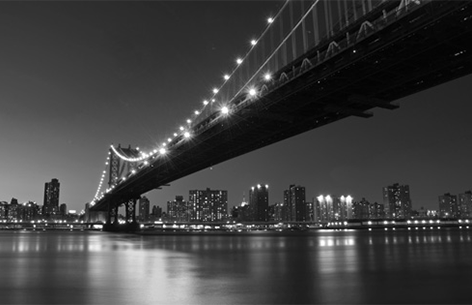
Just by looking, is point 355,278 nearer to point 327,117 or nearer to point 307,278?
point 307,278

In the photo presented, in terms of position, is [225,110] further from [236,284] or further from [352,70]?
[236,284]

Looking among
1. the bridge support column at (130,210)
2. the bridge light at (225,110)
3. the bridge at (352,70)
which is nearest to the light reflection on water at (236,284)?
the bridge at (352,70)

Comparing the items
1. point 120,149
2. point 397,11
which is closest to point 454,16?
point 397,11

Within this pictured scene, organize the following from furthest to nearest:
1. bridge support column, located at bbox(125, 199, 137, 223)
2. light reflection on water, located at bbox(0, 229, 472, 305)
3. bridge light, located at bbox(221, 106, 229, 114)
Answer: bridge support column, located at bbox(125, 199, 137, 223)
bridge light, located at bbox(221, 106, 229, 114)
light reflection on water, located at bbox(0, 229, 472, 305)

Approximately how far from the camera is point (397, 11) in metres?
19.0

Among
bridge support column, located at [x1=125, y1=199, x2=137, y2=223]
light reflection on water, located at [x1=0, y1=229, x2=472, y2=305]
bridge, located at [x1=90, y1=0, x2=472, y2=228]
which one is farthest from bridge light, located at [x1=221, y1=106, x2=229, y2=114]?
bridge support column, located at [x1=125, y1=199, x2=137, y2=223]

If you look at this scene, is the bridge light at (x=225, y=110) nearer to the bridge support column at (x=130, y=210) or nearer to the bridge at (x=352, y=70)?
the bridge at (x=352, y=70)

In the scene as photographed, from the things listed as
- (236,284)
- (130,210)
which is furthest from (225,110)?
(130,210)

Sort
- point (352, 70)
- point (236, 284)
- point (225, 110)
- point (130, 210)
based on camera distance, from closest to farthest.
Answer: point (236, 284), point (352, 70), point (225, 110), point (130, 210)

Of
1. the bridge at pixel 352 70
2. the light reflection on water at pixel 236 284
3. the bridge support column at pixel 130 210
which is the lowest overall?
the light reflection on water at pixel 236 284

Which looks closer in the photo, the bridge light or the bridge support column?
the bridge light

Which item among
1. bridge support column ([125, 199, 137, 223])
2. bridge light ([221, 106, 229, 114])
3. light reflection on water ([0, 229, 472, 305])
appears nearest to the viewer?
light reflection on water ([0, 229, 472, 305])

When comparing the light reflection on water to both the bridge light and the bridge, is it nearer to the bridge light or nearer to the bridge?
the bridge

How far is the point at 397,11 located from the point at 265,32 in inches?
895
